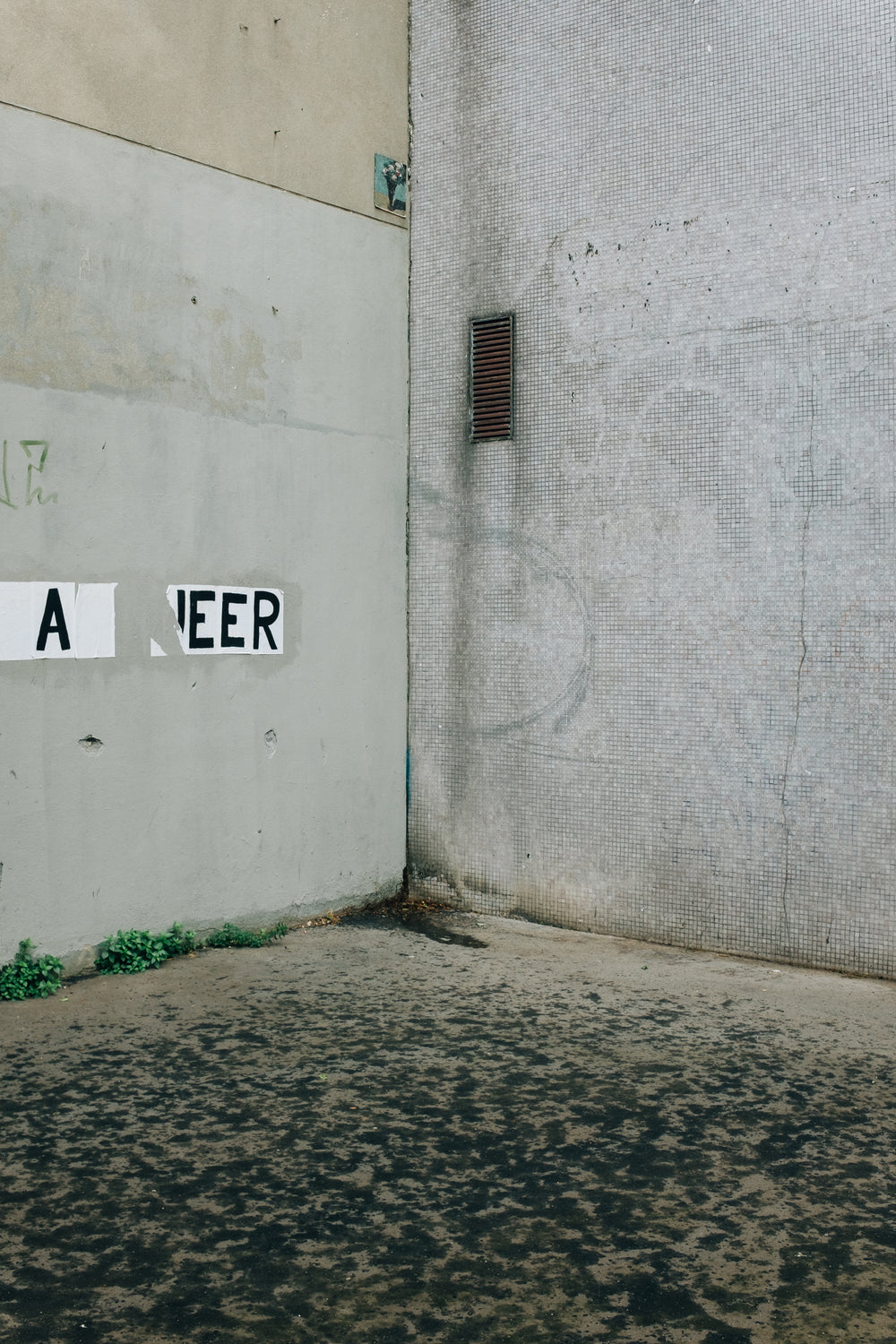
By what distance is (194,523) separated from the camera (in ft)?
19.6

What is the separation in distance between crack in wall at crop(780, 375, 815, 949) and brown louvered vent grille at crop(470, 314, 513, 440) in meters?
1.76

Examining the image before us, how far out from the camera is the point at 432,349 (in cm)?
699

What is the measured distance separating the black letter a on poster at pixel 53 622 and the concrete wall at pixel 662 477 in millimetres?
2282

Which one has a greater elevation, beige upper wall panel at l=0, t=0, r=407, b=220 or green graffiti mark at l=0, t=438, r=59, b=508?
beige upper wall panel at l=0, t=0, r=407, b=220

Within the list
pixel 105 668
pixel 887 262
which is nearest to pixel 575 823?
pixel 105 668

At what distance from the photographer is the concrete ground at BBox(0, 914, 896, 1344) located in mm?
2875

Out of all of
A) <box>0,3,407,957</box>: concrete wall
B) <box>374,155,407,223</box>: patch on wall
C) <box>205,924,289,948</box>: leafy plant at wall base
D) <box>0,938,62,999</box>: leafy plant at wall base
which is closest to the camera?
<box>0,938,62,999</box>: leafy plant at wall base

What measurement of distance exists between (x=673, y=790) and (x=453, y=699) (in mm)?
1502

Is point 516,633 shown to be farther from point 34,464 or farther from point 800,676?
point 34,464

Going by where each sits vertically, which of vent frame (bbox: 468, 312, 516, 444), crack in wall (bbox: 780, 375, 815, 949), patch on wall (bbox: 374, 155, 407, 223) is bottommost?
crack in wall (bbox: 780, 375, 815, 949)

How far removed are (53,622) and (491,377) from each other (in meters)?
2.87

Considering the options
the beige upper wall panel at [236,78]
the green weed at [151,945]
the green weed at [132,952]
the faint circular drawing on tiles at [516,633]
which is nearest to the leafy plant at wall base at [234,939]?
the green weed at [151,945]

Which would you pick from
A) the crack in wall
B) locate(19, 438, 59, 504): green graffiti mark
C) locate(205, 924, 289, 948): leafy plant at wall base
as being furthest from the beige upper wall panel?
locate(205, 924, 289, 948): leafy plant at wall base

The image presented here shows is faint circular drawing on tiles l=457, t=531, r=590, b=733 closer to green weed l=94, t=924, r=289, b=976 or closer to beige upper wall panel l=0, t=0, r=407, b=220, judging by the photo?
green weed l=94, t=924, r=289, b=976
